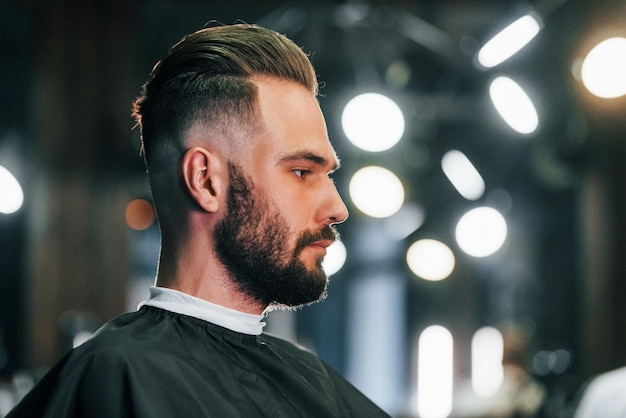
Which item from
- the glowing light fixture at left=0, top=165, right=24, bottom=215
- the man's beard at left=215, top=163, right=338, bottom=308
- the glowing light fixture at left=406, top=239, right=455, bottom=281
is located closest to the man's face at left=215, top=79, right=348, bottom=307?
the man's beard at left=215, top=163, right=338, bottom=308

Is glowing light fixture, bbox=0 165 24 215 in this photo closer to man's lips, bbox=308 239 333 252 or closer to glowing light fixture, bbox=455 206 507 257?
glowing light fixture, bbox=455 206 507 257

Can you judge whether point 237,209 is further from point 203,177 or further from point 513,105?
point 513,105

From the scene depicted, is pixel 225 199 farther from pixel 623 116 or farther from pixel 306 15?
pixel 623 116

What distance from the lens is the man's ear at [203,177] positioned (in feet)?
4.29

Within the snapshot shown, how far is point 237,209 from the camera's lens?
132 centimetres

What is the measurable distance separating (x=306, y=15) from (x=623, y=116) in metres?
1.94

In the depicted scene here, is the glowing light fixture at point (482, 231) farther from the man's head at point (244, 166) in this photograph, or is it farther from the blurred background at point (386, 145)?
the man's head at point (244, 166)

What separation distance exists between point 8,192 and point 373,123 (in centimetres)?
208

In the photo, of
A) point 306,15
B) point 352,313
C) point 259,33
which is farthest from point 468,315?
point 259,33

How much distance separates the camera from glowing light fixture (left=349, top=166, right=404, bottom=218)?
176 inches

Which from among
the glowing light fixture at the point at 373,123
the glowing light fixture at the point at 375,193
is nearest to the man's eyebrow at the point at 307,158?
the glowing light fixture at the point at 373,123

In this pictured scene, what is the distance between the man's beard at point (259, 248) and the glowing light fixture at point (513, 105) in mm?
2312

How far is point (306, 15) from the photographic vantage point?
3.77 metres

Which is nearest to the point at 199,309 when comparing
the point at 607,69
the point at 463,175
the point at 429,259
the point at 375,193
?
the point at 607,69
